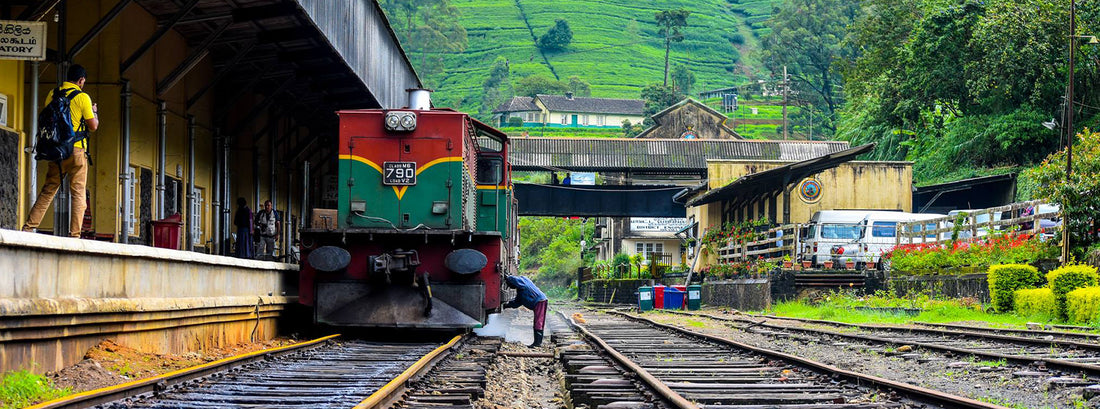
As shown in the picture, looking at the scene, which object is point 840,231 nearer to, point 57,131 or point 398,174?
point 398,174

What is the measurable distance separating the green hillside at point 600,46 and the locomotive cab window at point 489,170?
119 meters

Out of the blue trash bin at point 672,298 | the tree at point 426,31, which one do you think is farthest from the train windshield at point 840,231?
the tree at point 426,31

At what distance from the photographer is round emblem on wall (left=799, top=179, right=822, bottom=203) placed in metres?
38.5

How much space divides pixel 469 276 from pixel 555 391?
443 cm

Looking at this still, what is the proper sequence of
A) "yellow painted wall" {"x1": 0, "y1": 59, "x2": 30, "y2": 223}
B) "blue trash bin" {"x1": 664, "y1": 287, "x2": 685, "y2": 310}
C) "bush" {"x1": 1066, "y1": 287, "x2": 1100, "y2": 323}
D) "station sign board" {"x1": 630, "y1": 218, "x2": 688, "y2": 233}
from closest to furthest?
"yellow painted wall" {"x1": 0, "y1": 59, "x2": 30, "y2": 223} → "bush" {"x1": 1066, "y1": 287, "x2": 1100, "y2": 323} → "blue trash bin" {"x1": 664, "y1": 287, "x2": 685, "y2": 310} → "station sign board" {"x1": 630, "y1": 218, "x2": 688, "y2": 233}

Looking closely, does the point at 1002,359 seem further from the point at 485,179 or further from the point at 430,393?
the point at 485,179

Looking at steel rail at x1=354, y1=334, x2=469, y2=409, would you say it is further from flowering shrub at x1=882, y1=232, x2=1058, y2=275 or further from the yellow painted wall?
flowering shrub at x1=882, y1=232, x2=1058, y2=275

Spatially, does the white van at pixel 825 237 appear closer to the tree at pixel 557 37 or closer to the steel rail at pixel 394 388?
the steel rail at pixel 394 388

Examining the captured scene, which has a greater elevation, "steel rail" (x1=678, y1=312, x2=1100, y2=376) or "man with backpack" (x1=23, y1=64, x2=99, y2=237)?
"man with backpack" (x1=23, y1=64, x2=99, y2=237)

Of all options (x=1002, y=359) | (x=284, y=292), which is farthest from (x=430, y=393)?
(x=284, y=292)

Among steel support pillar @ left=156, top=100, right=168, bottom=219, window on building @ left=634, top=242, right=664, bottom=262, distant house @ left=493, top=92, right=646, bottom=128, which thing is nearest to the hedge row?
steel support pillar @ left=156, top=100, right=168, bottom=219

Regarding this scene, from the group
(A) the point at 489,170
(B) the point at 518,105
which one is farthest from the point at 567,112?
(A) the point at 489,170

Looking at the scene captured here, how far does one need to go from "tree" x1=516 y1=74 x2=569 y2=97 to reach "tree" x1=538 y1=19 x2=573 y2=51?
66.6 feet

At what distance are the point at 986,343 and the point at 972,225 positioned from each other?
1205cm
